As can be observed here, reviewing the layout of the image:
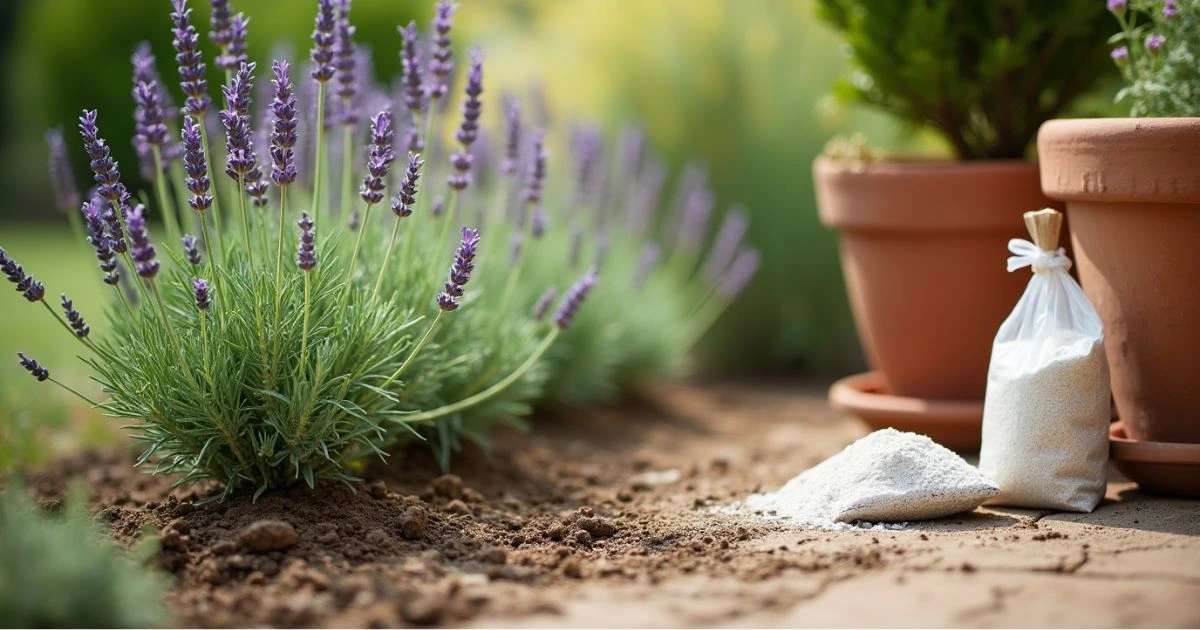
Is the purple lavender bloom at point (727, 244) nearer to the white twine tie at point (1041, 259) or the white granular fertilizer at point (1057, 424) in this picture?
the white twine tie at point (1041, 259)

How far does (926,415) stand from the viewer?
3428 millimetres

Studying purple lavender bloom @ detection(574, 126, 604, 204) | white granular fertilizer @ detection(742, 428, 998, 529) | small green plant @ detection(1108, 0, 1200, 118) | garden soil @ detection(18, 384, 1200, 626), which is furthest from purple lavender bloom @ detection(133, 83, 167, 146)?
small green plant @ detection(1108, 0, 1200, 118)

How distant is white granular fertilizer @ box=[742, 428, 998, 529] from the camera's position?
8.77 ft

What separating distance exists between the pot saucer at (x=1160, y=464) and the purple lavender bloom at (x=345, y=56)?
81.0 inches

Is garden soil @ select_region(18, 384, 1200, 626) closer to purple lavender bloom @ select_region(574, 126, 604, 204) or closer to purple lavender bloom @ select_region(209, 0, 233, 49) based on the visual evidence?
purple lavender bloom @ select_region(209, 0, 233, 49)

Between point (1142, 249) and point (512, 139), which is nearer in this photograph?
point (1142, 249)

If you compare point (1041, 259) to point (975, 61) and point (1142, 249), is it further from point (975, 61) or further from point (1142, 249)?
point (975, 61)

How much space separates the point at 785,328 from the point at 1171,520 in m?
3.21

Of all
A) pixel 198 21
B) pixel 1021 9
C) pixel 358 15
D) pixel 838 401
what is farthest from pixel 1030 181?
pixel 358 15

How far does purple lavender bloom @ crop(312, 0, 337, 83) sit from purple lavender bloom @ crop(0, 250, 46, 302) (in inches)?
27.1

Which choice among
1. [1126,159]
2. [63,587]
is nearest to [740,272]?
[1126,159]

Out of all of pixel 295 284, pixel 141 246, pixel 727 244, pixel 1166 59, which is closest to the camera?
pixel 141 246

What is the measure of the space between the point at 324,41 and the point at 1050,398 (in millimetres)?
1804

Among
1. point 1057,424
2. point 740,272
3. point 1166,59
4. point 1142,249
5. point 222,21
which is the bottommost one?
point 1057,424
